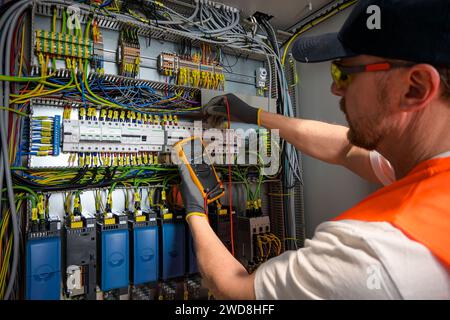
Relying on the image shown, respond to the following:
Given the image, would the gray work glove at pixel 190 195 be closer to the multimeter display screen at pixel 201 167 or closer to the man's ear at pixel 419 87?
the multimeter display screen at pixel 201 167

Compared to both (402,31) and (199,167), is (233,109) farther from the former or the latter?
(402,31)

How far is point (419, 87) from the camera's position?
0.59m

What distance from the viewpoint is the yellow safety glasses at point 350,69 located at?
0.62 metres

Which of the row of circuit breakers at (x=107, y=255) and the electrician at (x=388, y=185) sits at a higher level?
the electrician at (x=388, y=185)

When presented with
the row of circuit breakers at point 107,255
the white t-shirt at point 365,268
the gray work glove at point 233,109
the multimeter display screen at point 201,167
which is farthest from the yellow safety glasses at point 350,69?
the row of circuit breakers at point 107,255

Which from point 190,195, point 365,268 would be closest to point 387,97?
point 365,268

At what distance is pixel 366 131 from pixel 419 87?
0.16 metres

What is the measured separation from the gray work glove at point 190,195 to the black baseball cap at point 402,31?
868 millimetres

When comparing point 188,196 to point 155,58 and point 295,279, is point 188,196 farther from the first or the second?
point 155,58

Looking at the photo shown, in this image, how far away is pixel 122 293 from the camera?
1.40m

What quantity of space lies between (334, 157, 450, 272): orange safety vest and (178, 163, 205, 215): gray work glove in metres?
0.74
